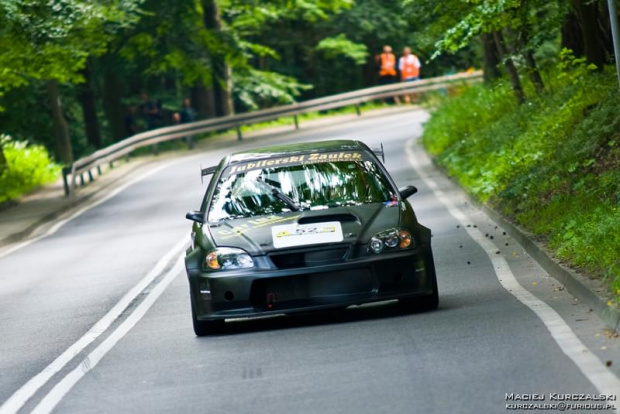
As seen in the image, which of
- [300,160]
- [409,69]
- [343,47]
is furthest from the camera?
[343,47]

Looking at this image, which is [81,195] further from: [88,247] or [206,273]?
[206,273]

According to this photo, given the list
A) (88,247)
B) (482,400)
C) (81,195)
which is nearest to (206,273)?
(482,400)

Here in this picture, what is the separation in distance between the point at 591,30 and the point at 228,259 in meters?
11.7

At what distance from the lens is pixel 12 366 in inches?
437

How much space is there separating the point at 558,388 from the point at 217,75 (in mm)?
39081

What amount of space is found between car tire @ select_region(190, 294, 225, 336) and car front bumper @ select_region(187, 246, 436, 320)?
355 mm

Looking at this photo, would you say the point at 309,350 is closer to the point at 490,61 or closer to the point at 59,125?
the point at 490,61

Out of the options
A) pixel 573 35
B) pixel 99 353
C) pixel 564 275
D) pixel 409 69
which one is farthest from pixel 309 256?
pixel 409 69

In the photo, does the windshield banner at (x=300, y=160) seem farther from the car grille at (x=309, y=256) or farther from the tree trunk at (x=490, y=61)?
the tree trunk at (x=490, y=61)

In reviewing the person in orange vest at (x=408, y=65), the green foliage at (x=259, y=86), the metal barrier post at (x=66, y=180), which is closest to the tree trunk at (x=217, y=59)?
the green foliage at (x=259, y=86)

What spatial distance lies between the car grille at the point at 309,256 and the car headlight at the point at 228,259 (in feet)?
0.68

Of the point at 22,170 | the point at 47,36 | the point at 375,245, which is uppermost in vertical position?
the point at 47,36

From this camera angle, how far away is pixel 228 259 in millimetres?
11141

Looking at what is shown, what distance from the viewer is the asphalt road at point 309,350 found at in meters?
8.23
